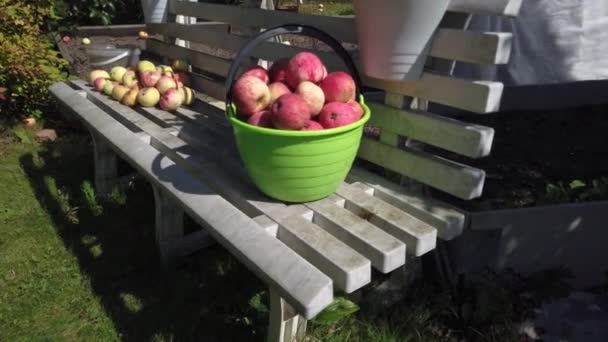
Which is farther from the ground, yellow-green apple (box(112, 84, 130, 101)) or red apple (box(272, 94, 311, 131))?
red apple (box(272, 94, 311, 131))

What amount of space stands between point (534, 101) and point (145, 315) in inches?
131

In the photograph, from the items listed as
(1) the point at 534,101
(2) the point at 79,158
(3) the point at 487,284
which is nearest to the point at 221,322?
(3) the point at 487,284

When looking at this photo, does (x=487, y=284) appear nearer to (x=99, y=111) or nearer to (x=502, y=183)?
(x=502, y=183)

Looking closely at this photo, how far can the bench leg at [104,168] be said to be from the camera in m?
2.83

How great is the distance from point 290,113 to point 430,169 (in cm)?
54

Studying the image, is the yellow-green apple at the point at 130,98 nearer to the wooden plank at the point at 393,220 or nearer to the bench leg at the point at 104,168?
the bench leg at the point at 104,168

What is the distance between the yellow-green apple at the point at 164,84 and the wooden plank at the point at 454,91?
4.26 feet

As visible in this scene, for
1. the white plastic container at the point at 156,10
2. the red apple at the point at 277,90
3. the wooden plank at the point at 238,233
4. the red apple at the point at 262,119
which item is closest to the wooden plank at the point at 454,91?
the red apple at the point at 277,90

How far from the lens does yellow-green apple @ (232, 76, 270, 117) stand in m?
1.53

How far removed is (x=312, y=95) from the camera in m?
1.54

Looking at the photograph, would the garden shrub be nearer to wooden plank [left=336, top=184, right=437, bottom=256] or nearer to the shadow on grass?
the shadow on grass

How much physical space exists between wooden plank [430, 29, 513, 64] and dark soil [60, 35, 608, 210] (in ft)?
3.85

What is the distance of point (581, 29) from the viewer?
1.64m

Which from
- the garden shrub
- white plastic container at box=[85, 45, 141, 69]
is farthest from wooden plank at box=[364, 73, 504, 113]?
white plastic container at box=[85, 45, 141, 69]
